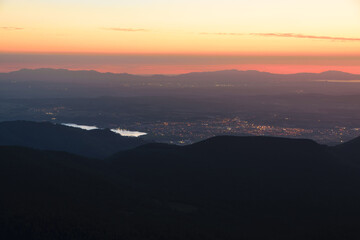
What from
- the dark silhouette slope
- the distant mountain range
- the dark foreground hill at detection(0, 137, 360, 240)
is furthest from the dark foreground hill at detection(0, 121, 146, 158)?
the dark silhouette slope

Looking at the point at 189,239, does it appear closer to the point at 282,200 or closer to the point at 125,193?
the point at 125,193

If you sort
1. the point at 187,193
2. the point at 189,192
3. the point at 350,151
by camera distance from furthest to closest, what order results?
the point at 350,151, the point at 189,192, the point at 187,193

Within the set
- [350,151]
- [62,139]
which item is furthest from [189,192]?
[62,139]

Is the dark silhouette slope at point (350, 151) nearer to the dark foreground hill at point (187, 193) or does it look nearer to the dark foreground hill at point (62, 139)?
the dark foreground hill at point (187, 193)

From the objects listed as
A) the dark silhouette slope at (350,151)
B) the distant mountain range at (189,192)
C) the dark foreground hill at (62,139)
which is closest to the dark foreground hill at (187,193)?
the distant mountain range at (189,192)

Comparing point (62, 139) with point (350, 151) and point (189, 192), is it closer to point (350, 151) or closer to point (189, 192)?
point (189, 192)

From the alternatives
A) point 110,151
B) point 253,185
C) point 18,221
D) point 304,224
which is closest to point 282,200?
point 253,185
